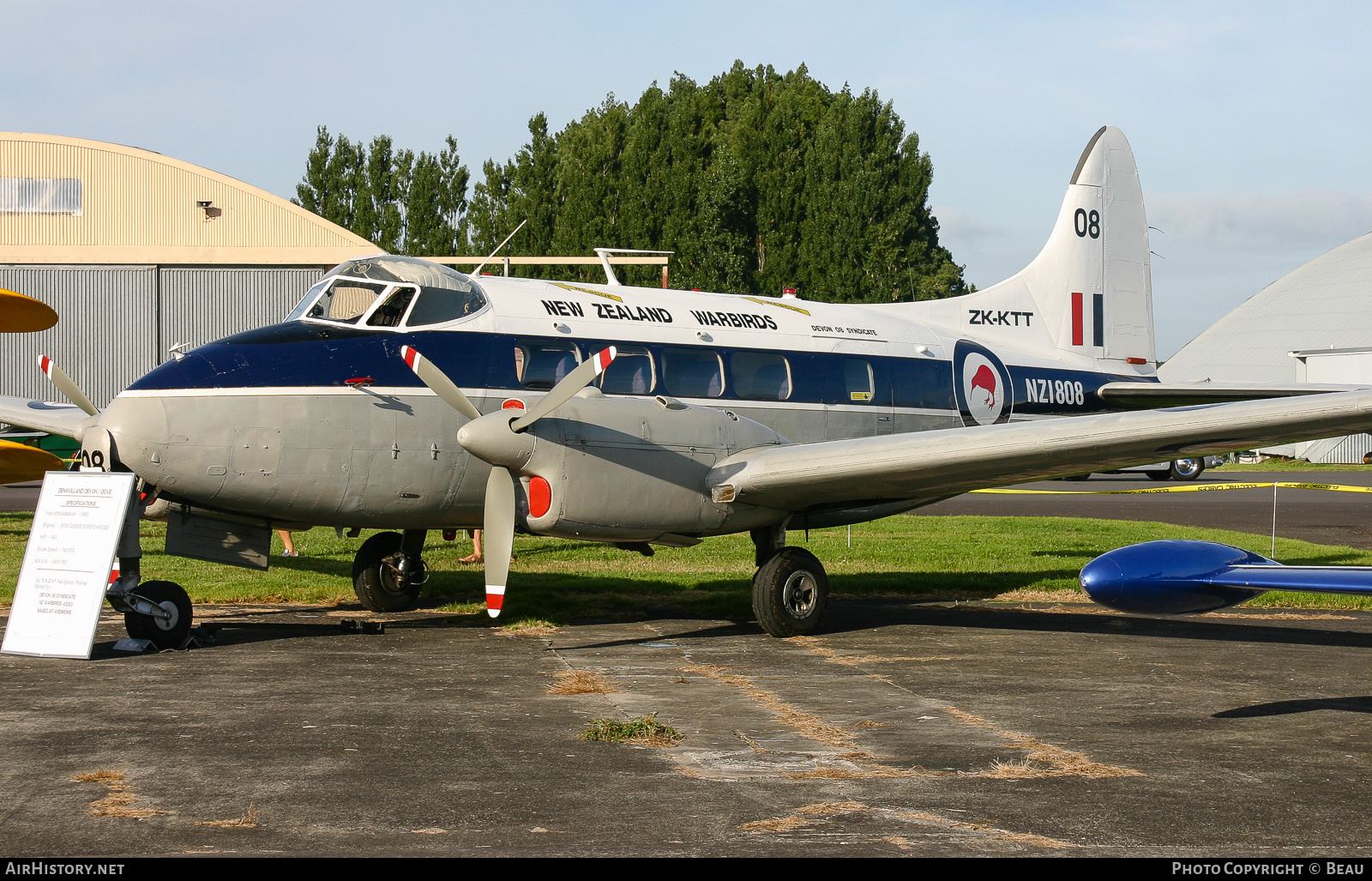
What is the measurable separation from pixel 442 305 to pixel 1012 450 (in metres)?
5.12

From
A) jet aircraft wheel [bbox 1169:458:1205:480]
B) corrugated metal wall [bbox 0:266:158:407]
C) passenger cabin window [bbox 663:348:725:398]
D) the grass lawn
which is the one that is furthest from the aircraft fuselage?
jet aircraft wheel [bbox 1169:458:1205:480]

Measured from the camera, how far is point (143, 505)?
396 inches

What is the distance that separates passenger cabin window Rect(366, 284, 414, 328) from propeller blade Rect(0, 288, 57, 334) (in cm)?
377

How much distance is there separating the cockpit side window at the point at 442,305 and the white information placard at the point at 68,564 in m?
2.77

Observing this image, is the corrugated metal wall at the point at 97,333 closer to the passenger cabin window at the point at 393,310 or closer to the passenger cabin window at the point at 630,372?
the passenger cabin window at the point at 393,310

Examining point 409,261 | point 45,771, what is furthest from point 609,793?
point 409,261

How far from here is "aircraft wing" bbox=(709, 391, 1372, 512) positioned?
9367 millimetres

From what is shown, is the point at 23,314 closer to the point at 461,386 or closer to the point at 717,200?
the point at 461,386

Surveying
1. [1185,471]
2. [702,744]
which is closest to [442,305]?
[702,744]

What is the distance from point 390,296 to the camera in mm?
10922

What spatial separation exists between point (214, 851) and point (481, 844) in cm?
104

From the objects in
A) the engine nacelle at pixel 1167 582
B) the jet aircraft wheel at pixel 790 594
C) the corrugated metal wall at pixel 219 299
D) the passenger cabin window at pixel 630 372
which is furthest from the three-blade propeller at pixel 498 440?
the corrugated metal wall at pixel 219 299
